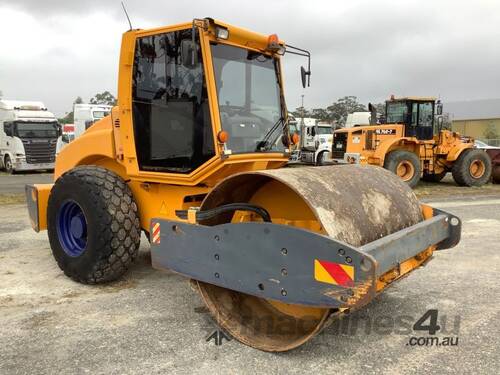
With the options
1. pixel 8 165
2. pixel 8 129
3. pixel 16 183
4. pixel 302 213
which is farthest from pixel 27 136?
pixel 302 213

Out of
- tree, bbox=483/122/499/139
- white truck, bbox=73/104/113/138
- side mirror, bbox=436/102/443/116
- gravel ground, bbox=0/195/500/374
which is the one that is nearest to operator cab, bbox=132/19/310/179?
gravel ground, bbox=0/195/500/374

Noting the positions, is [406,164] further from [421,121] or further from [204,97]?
[204,97]

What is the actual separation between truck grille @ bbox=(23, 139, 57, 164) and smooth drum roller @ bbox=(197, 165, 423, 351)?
56.0ft

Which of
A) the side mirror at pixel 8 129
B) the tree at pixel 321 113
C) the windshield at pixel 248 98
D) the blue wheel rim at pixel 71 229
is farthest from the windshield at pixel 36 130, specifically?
the tree at pixel 321 113

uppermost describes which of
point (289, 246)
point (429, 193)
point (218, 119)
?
point (218, 119)

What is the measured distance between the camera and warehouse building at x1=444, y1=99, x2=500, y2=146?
57.4 meters

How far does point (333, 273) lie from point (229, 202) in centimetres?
125

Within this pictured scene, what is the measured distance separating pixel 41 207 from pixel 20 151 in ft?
47.7

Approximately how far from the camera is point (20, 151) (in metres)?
18.6

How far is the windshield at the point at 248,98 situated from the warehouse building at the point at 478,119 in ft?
152

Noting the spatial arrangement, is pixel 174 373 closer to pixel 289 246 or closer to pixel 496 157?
pixel 289 246

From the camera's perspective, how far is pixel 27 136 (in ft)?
61.5

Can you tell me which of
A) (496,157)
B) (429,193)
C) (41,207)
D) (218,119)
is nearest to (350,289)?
(218,119)

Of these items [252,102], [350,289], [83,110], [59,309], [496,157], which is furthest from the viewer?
[83,110]
